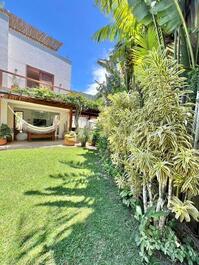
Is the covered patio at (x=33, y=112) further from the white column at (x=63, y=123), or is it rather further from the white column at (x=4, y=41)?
the white column at (x=4, y=41)

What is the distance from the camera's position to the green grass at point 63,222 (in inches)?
86.6

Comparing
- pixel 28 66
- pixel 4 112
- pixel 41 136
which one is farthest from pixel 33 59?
pixel 41 136

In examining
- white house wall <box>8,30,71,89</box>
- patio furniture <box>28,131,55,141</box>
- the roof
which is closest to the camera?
patio furniture <box>28,131,55,141</box>

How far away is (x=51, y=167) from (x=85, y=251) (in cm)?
341

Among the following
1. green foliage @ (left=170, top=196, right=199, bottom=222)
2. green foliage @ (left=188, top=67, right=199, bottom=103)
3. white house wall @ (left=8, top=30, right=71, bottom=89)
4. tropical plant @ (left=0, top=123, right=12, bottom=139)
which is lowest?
green foliage @ (left=170, top=196, right=199, bottom=222)

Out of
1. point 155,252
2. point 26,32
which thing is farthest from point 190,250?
point 26,32

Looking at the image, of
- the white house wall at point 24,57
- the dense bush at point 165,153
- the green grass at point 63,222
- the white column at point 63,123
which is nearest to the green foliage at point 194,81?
the dense bush at point 165,153

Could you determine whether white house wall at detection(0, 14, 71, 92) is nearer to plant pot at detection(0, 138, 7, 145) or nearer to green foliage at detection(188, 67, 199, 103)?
plant pot at detection(0, 138, 7, 145)

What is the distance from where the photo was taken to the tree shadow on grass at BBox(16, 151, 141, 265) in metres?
2.18

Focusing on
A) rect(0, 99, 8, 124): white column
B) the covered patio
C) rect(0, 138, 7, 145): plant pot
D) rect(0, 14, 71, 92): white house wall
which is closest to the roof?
rect(0, 14, 71, 92): white house wall

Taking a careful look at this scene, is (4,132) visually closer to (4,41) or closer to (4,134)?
(4,134)

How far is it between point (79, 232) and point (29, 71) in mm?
11371

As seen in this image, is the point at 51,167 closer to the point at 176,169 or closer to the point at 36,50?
the point at 176,169

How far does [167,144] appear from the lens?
2.08 meters
